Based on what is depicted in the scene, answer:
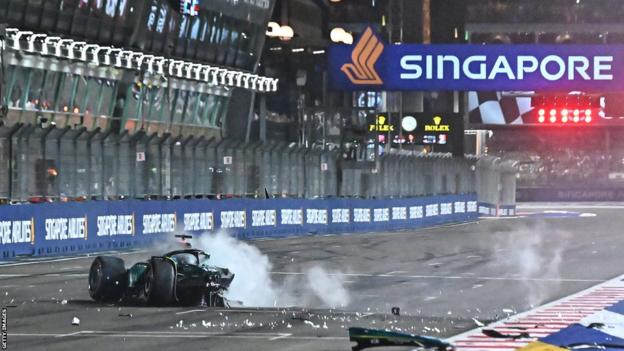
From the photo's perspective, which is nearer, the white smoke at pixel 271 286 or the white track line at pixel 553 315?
the white track line at pixel 553 315

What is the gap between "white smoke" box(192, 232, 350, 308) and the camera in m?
22.2

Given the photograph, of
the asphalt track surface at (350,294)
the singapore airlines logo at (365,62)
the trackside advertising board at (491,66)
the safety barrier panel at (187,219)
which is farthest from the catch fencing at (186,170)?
the trackside advertising board at (491,66)

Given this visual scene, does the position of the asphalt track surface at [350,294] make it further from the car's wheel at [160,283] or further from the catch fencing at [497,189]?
the catch fencing at [497,189]

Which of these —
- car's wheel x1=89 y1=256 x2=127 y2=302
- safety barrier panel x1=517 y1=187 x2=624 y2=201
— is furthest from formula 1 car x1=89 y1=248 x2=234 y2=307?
safety barrier panel x1=517 y1=187 x2=624 y2=201

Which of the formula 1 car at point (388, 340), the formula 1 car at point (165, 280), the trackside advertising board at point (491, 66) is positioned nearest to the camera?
the formula 1 car at point (388, 340)

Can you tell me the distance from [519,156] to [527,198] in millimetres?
12501

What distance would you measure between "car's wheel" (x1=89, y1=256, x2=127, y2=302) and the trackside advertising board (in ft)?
102

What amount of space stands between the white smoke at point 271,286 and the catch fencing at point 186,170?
9316 mm

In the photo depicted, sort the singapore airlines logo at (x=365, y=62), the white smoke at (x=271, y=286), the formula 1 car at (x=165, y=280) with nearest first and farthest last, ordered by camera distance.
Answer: the formula 1 car at (x=165, y=280)
the white smoke at (x=271, y=286)
the singapore airlines logo at (x=365, y=62)

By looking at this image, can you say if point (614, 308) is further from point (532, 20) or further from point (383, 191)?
point (532, 20)

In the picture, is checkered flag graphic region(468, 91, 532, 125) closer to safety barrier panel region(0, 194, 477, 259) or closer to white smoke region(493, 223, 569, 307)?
safety barrier panel region(0, 194, 477, 259)

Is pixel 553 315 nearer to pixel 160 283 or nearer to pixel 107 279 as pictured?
pixel 160 283

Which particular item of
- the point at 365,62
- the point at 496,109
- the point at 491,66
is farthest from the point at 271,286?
the point at 496,109

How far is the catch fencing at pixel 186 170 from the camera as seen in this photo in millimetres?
35219
